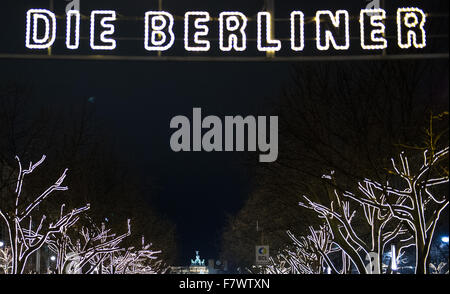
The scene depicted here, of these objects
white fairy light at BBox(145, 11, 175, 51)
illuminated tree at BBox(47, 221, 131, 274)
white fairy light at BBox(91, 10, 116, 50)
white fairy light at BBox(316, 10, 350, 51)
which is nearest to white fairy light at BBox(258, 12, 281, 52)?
white fairy light at BBox(316, 10, 350, 51)

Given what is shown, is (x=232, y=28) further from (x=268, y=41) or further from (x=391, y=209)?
(x=391, y=209)

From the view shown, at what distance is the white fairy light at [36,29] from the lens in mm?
14742

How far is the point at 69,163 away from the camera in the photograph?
38.5m

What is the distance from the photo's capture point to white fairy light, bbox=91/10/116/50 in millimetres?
14797

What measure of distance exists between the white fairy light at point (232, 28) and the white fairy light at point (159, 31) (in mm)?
940

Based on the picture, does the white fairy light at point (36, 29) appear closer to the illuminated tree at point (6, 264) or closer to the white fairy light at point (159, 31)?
the white fairy light at point (159, 31)

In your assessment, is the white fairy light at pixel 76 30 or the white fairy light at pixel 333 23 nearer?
the white fairy light at pixel 76 30

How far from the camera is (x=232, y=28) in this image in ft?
48.1

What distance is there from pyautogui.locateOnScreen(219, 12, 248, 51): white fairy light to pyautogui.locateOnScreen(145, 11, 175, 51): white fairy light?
940 mm

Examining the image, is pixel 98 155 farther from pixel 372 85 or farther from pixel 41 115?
pixel 372 85

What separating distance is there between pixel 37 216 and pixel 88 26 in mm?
26670

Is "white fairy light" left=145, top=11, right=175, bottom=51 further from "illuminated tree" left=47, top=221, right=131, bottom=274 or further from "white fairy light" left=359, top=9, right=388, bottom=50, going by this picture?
"illuminated tree" left=47, top=221, right=131, bottom=274

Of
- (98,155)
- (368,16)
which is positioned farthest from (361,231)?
(368,16)

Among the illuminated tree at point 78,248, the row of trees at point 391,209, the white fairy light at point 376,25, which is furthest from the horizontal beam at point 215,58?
the illuminated tree at point 78,248
